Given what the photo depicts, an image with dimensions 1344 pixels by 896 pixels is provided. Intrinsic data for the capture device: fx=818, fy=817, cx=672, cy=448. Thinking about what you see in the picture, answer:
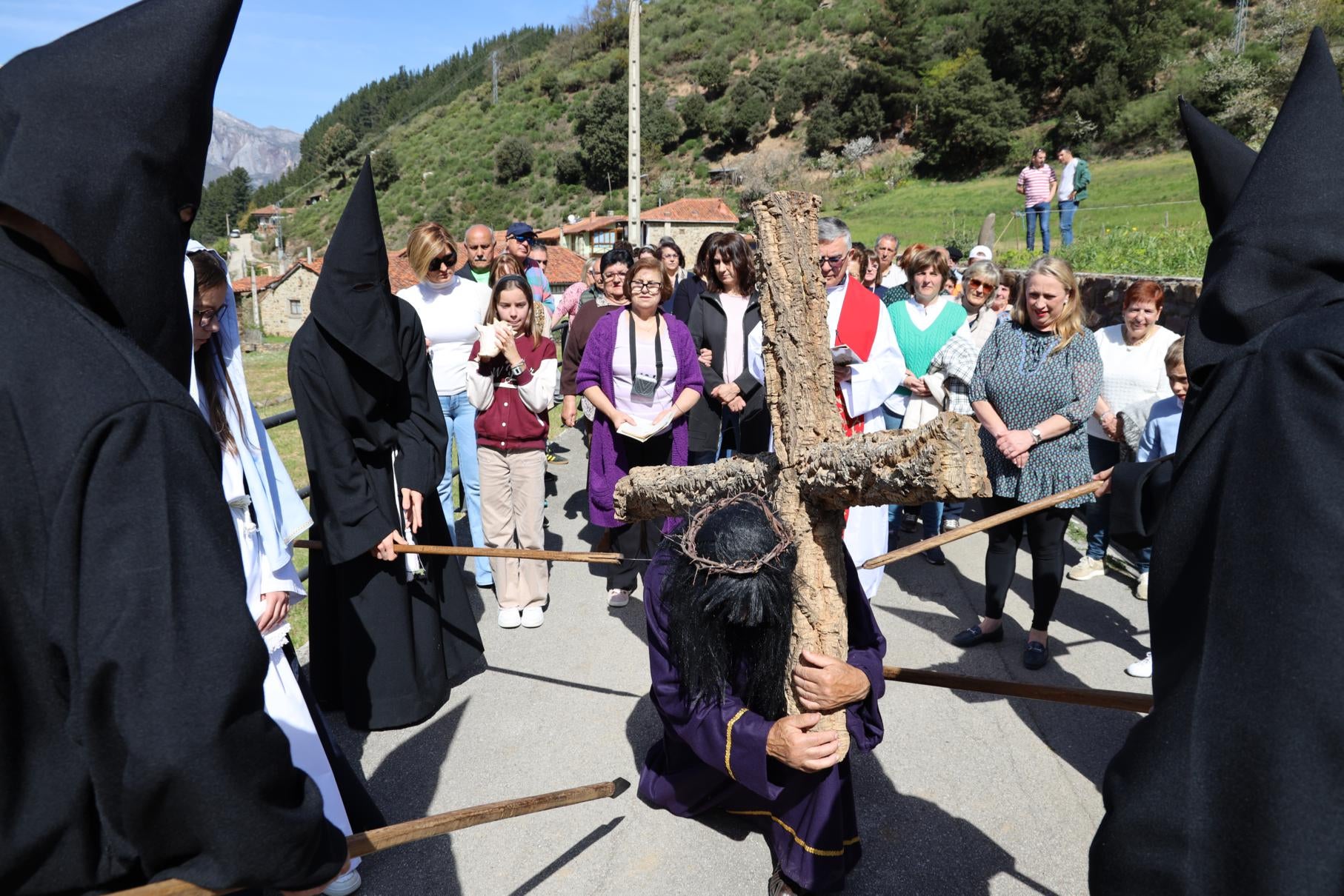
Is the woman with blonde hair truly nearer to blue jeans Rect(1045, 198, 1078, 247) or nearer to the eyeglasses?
the eyeglasses

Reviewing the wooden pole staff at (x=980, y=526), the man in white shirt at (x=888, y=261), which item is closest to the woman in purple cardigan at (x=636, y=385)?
the wooden pole staff at (x=980, y=526)

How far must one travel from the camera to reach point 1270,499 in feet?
3.73

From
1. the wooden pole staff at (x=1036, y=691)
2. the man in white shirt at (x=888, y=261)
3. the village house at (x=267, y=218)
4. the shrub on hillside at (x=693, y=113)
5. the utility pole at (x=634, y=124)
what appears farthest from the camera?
the village house at (x=267, y=218)

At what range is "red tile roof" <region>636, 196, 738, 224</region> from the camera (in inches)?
1377

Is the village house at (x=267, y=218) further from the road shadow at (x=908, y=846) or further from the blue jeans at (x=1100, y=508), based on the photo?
the road shadow at (x=908, y=846)

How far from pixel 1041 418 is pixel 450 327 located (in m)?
3.45

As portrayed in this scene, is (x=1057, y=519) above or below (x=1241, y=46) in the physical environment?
below

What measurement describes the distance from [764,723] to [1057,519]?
7.81 feet

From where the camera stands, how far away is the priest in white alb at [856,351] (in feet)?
14.4

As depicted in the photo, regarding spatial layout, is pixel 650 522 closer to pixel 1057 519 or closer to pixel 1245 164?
pixel 1057 519

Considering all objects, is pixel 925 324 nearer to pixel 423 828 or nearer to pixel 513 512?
pixel 513 512

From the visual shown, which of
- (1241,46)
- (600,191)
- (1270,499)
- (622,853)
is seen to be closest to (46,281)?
(1270,499)

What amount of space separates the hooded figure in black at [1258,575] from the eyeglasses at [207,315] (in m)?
2.64

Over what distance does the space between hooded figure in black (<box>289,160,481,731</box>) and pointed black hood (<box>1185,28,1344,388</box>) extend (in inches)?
111
